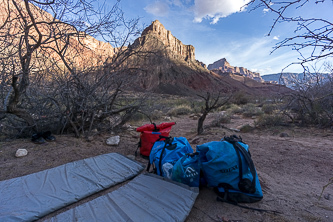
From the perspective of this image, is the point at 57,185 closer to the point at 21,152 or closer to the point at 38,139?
the point at 21,152

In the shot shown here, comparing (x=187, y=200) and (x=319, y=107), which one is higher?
(x=319, y=107)

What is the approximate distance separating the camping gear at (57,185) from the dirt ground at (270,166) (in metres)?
0.25

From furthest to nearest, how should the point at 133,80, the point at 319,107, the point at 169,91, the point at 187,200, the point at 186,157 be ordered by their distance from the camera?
the point at 169,91
the point at 319,107
the point at 133,80
the point at 186,157
the point at 187,200

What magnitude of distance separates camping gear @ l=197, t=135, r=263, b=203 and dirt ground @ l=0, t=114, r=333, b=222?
0.11 metres

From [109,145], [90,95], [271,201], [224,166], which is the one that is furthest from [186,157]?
[90,95]

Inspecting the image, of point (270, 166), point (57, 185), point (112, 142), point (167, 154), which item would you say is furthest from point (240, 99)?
point (57, 185)

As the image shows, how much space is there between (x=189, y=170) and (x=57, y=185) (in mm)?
1686

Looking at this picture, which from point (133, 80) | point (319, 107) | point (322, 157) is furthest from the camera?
point (319, 107)

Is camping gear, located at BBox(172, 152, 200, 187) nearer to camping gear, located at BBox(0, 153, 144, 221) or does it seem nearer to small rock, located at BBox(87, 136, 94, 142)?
camping gear, located at BBox(0, 153, 144, 221)

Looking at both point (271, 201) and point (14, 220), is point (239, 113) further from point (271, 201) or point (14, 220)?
point (14, 220)

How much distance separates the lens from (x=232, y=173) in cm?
177

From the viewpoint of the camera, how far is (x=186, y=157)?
203 cm

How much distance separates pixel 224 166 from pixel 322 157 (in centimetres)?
266

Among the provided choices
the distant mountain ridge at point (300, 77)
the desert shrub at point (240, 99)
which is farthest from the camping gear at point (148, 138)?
the desert shrub at point (240, 99)
